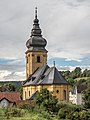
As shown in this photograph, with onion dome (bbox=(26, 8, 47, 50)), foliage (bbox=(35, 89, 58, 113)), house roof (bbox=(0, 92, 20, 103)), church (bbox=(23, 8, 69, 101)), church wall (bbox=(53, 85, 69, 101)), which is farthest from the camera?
onion dome (bbox=(26, 8, 47, 50))

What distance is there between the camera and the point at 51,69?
66.9 meters

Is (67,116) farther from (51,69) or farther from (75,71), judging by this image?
(75,71)

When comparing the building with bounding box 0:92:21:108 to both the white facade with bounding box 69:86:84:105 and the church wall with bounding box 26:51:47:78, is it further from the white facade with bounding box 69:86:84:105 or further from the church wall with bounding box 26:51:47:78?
the white facade with bounding box 69:86:84:105

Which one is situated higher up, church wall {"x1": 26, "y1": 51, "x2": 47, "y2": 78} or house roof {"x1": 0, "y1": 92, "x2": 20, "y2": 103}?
church wall {"x1": 26, "y1": 51, "x2": 47, "y2": 78}

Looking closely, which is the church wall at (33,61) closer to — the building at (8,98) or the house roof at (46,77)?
the house roof at (46,77)

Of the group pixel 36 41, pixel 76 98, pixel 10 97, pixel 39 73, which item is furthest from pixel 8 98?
pixel 76 98

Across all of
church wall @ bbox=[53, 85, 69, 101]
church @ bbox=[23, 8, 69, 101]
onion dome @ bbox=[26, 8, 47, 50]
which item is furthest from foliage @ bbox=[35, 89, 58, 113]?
onion dome @ bbox=[26, 8, 47, 50]

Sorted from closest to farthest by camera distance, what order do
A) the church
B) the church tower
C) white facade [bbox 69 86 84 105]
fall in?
the church < the church tower < white facade [bbox 69 86 84 105]

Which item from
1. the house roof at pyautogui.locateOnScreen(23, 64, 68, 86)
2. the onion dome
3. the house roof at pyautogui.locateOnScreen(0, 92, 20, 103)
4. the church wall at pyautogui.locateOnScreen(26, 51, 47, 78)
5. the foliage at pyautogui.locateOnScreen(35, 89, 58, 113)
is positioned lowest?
the foliage at pyautogui.locateOnScreen(35, 89, 58, 113)

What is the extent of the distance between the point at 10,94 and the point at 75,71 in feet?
357

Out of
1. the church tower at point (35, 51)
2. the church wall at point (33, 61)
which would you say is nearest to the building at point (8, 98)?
the church wall at point (33, 61)

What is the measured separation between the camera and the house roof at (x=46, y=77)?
64.7 metres

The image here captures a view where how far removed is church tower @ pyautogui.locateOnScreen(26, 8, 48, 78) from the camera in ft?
243

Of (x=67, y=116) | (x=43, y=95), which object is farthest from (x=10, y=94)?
(x=67, y=116)
